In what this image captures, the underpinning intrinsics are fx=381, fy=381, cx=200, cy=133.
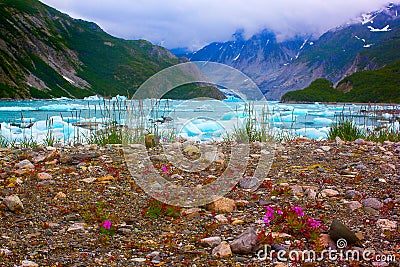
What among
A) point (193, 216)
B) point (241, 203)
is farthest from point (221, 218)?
point (241, 203)

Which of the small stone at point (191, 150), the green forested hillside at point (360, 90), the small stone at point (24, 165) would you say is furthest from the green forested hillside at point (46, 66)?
the small stone at point (24, 165)

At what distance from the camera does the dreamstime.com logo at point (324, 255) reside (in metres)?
2.66

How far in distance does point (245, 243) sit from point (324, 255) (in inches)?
22.4

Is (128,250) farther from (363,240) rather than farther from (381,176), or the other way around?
(381,176)

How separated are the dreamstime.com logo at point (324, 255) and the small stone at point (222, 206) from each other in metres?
0.92

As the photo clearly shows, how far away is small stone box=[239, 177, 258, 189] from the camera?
453cm

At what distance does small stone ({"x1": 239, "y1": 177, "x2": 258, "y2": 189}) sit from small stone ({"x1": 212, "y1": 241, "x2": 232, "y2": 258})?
1.73 metres

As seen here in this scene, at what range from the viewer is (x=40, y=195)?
13.4 ft

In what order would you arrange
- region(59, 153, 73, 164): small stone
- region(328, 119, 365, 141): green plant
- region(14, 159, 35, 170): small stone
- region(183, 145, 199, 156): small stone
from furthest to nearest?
region(328, 119, 365, 141): green plant → region(183, 145, 199, 156): small stone → region(59, 153, 73, 164): small stone → region(14, 159, 35, 170): small stone

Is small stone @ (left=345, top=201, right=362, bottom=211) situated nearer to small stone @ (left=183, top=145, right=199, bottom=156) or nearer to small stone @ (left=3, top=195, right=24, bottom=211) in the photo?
small stone @ (left=183, top=145, right=199, bottom=156)

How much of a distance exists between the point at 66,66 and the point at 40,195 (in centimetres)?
17190

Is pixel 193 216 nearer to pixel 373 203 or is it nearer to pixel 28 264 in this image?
pixel 28 264

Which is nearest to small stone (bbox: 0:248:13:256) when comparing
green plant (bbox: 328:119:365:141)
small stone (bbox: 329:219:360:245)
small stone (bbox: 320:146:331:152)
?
small stone (bbox: 329:219:360:245)

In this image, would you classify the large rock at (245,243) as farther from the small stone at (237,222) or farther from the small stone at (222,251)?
the small stone at (237,222)
